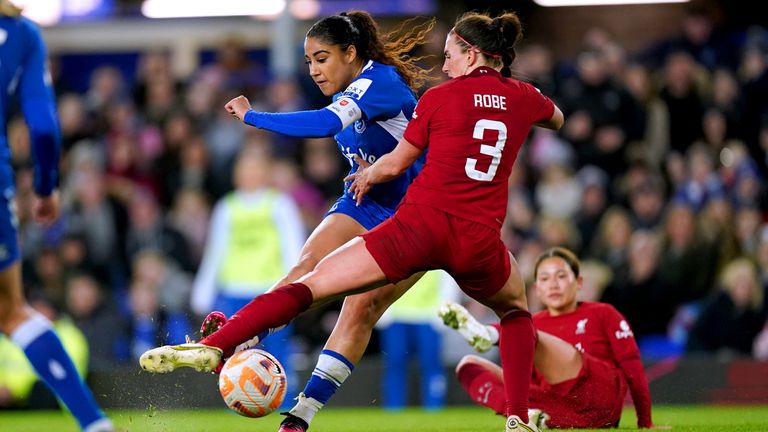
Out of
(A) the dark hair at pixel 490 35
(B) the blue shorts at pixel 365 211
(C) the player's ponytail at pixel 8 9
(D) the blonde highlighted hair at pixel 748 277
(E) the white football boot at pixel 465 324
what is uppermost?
(A) the dark hair at pixel 490 35

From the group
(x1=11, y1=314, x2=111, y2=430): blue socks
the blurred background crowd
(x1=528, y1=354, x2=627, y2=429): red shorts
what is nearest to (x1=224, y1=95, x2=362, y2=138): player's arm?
(x1=11, y1=314, x2=111, y2=430): blue socks

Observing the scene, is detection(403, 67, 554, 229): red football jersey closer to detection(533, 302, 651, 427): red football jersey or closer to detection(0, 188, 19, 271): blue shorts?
detection(533, 302, 651, 427): red football jersey

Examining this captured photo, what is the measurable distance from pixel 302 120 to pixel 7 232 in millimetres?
1576

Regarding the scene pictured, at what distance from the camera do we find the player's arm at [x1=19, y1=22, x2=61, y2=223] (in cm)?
630

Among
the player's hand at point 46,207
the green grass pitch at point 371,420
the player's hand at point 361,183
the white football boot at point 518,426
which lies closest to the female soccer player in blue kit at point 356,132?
the player's hand at point 361,183

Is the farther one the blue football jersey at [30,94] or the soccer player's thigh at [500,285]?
the blue football jersey at [30,94]

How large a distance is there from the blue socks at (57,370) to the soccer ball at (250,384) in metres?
0.59

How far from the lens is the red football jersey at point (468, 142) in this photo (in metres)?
5.74

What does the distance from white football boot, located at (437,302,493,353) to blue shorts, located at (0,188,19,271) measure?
2276 millimetres

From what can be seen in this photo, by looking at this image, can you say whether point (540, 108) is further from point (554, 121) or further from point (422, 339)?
point (422, 339)

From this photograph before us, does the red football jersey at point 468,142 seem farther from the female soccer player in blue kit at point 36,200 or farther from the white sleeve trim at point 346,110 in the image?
the female soccer player in blue kit at point 36,200

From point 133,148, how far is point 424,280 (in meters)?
4.35

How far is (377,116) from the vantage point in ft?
20.9

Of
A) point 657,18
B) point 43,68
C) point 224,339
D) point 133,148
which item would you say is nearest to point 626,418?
point 224,339
